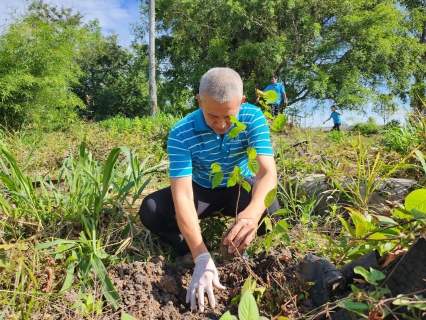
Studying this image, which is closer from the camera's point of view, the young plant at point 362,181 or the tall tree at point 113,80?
the young plant at point 362,181

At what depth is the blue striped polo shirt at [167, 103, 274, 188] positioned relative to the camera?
1.82 metres

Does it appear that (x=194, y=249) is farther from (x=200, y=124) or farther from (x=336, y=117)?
(x=336, y=117)

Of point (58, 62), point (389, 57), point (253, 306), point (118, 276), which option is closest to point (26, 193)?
point (118, 276)

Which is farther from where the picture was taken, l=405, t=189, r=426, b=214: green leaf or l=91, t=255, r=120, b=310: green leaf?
l=91, t=255, r=120, b=310: green leaf

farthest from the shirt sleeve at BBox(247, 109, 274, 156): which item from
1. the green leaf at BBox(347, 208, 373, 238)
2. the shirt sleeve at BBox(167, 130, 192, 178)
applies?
the green leaf at BBox(347, 208, 373, 238)

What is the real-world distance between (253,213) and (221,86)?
1.95ft

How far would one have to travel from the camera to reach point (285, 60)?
14.6 metres

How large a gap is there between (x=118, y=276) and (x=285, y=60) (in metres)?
14.3

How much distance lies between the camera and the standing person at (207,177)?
5.07 feet

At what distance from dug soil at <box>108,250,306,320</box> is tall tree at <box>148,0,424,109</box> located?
510 inches

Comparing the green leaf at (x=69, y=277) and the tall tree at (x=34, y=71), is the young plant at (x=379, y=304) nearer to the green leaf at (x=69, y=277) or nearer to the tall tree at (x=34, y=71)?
A: the green leaf at (x=69, y=277)

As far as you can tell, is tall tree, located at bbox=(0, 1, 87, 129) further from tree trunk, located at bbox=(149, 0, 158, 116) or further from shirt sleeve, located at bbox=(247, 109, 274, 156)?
shirt sleeve, located at bbox=(247, 109, 274, 156)

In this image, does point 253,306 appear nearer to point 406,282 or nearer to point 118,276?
point 406,282

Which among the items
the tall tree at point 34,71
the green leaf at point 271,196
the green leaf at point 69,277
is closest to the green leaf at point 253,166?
the green leaf at point 271,196
